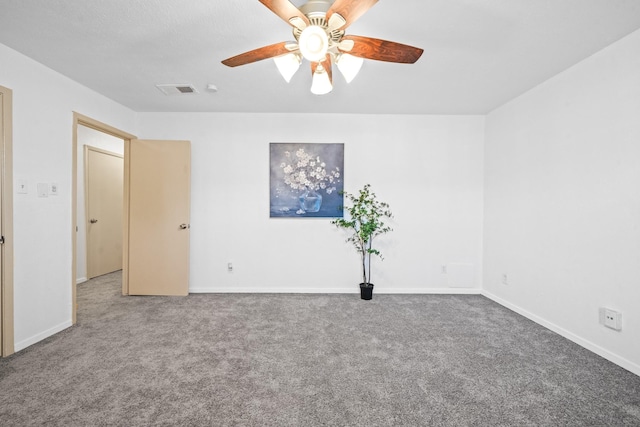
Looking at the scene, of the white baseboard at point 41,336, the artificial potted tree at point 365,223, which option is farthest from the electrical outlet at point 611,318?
the white baseboard at point 41,336

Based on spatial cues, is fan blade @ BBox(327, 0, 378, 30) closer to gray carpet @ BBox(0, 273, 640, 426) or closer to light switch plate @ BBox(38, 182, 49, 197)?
gray carpet @ BBox(0, 273, 640, 426)

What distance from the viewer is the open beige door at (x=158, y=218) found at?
12.1ft

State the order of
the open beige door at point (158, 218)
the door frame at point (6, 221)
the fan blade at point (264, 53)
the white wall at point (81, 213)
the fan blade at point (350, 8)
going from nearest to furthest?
the fan blade at point (350, 8) → the fan blade at point (264, 53) → the door frame at point (6, 221) → the open beige door at point (158, 218) → the white wall at point (81, 213)

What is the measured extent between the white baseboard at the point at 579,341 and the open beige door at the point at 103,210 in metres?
5.95

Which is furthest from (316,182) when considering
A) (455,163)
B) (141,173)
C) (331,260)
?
(141,173)

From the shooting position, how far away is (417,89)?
9.88ft

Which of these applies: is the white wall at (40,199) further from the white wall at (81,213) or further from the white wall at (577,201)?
the white wall at (577,201)

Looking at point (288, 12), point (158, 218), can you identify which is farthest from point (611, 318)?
point (158, 218)

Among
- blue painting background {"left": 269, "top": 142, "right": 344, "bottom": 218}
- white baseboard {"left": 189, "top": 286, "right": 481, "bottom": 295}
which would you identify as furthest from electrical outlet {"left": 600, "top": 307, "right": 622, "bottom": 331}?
blue painting background {"left": 269, "top": 142, "right": 344, "bottom": 218}

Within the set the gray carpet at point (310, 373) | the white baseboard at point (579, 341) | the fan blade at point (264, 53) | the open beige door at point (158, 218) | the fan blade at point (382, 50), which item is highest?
the fan blade at point (264, 53)

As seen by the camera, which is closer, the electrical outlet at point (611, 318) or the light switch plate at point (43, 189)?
the electrical outlet at point (611, 318)

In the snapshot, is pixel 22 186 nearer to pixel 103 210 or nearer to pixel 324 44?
pixel 103 210

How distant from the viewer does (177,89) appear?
304 cm

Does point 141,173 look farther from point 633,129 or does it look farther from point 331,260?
point 633,129
